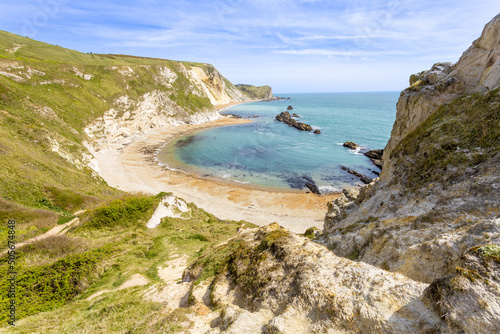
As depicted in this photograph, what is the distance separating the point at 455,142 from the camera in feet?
35.0

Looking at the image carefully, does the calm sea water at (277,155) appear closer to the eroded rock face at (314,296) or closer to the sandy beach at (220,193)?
the sandy beach at (220,193)

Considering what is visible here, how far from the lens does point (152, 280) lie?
13.2m

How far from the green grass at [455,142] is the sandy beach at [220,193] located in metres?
20.1

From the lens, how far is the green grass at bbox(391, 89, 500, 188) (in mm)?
9516

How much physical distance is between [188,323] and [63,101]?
230 feet

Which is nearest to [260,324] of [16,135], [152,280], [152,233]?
[152,280]

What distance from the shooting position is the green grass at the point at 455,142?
9.52 m

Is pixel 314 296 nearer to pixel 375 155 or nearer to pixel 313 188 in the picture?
pixel 313 188

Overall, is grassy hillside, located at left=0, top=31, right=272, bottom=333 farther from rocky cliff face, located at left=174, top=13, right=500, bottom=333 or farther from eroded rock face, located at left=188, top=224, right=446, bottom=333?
rocky cliff face, located at left=174, top=13, right=500, bottom=333

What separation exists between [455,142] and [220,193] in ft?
112

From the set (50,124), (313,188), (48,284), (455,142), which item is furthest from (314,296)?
(50,124)

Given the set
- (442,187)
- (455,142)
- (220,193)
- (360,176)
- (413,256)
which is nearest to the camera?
Result: (413,256)

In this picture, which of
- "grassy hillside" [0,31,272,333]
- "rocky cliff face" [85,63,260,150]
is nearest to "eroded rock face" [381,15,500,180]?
"grassy hillside" [0,31,272,333]

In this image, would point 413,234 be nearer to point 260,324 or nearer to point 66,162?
point 260,324
